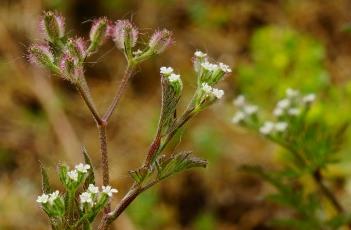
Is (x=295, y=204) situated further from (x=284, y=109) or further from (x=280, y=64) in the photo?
(x=280, y=64)

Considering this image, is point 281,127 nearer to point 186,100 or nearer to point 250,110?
point 250,110

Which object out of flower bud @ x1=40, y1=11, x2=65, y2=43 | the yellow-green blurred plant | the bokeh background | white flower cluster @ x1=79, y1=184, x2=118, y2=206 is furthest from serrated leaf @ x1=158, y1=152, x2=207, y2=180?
the bokeh background

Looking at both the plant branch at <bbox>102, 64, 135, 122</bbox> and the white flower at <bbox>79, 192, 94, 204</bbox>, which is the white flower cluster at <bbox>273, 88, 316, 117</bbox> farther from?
the white flower at <bbox>79, 192, 94, 204</bbox>

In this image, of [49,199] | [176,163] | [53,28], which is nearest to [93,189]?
[49,199]

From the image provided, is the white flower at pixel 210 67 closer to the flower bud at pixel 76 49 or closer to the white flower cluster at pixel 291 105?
the flower bud at pixel 76 49

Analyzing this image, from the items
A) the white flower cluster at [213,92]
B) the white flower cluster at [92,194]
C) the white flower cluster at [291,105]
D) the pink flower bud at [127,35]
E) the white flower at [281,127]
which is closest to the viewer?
the white flower cluster at [92,194]

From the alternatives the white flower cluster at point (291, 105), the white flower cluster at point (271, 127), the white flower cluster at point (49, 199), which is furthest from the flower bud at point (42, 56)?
the white flower cluster at point (291, 105)
